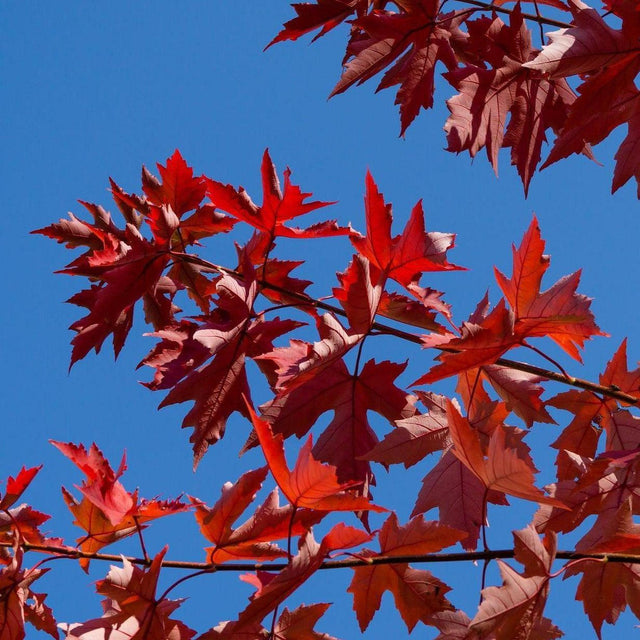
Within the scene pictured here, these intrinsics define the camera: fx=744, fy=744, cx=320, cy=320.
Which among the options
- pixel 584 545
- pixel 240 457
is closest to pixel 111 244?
pixel 240 457

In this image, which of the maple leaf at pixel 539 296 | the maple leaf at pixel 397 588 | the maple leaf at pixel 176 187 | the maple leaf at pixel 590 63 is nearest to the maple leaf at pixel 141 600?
the maple leaf at pixel 397 588

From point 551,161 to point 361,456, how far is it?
2.20 feet

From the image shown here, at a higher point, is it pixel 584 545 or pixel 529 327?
pixel 529 327

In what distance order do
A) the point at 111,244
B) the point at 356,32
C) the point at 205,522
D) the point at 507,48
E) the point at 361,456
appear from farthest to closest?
the point at 356,32 < the point at 507,48 < the point at 111,244 < the point at 361,456 < the point at 205,522

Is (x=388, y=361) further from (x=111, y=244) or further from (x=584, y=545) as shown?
(x=111, y=244)

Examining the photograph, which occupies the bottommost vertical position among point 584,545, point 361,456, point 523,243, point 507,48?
point 584,545

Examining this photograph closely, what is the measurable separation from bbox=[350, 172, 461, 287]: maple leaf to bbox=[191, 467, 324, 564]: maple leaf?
40cm

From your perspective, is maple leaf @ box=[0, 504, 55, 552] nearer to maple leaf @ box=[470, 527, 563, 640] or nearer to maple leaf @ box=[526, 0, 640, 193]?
maple leaf @ box=[470, 527, 563, 640]

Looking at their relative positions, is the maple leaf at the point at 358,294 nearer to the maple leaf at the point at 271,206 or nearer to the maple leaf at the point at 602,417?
the maple leaf at the point at 271,206

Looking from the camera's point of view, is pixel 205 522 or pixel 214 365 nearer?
pixel 205 522

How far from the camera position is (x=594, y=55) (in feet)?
4.20

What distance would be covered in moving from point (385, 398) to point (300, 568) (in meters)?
0.51

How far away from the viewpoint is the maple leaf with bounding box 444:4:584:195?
Answer: 67.9 inches

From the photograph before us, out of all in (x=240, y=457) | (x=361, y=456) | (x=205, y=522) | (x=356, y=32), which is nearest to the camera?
(x=205, y=522)
